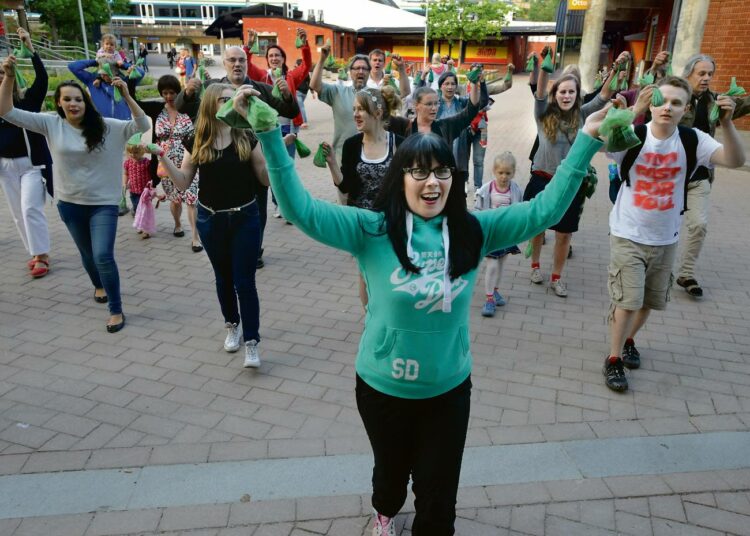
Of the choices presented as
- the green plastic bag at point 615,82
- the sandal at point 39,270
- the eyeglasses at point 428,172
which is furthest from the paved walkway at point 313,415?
the green plastic bag at point 615,82

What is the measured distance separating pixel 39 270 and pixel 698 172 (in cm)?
648

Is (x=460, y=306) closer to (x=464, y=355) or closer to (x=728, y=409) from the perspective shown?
Answer: (x=464, y=355)

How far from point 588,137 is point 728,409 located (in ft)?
9.08

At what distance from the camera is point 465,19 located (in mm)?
53125

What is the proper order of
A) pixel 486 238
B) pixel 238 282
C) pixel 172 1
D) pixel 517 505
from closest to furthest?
1. pixel 486 238
2. pixel 517 505
3. pixel 238 282
4. pixel 172 1

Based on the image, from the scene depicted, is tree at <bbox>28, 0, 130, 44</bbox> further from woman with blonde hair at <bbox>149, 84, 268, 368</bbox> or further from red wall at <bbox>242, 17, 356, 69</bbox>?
woman with blonde hair at <bbox>149, 84, 268, 368</bbox>

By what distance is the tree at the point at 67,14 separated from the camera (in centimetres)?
4872

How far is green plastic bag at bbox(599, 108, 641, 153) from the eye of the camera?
6.39 ft

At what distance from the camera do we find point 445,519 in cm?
232

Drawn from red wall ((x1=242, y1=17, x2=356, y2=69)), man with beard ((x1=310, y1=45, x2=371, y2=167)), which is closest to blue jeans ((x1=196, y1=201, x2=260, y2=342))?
man with beard ((x1=310, y1=45, x2=371, y2=167))

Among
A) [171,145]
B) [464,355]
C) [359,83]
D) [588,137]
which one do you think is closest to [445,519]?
[464,355]

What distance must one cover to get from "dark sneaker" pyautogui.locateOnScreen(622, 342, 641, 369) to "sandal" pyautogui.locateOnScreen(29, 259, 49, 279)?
5.60m

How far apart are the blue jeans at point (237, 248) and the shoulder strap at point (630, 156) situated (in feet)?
8.36

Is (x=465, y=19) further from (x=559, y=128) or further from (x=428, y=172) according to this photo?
(x=428, y=172)
